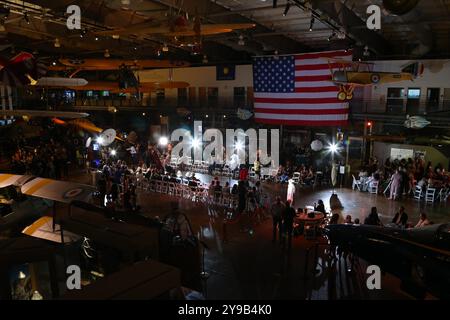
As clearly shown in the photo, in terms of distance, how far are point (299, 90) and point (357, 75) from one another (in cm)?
291

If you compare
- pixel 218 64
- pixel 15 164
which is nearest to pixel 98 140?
pixel 15 164

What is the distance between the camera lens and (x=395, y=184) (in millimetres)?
16031

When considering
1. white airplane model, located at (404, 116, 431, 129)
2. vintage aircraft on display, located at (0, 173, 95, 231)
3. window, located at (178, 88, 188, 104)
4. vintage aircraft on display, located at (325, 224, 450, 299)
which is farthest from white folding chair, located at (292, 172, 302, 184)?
vintage aircraft on display, located at (0, 173, 95, 231)

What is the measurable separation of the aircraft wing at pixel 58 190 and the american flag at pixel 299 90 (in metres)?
12.0

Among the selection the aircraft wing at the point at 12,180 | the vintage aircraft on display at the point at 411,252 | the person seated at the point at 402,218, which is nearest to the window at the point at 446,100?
the person seated at the point at 402,218

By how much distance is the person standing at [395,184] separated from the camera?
16.0m

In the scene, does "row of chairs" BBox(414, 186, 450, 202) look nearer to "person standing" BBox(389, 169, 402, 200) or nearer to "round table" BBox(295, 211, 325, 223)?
"person standing" BBox(389, 169, 402, 200)

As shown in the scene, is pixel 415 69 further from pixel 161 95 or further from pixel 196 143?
pixel 161 95

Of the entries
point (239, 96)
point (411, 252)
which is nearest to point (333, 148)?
point (239, 96)

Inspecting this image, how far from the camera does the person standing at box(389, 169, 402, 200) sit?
52.4ft

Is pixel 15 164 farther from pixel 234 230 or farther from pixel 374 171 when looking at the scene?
pixel 374 171

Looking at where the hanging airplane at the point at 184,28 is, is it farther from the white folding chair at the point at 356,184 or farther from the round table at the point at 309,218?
the white folding chair at the point at 356,184

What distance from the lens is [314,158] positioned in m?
23.0

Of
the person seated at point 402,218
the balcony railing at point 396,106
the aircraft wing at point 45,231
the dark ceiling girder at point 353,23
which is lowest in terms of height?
the person seated at point 402,218
